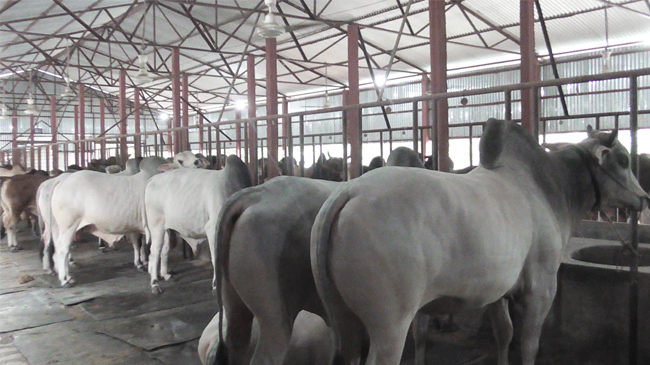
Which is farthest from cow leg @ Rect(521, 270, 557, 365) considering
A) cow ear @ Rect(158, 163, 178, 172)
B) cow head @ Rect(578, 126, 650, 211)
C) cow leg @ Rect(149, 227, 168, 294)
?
cow ear @ Rect(158, 163, 178, 172)

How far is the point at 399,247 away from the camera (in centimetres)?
198

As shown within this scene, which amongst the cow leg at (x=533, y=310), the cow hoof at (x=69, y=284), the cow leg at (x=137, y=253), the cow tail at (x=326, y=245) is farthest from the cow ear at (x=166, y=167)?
the cow leg at (x=533, y=310)

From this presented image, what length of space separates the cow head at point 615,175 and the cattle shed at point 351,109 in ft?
0.60

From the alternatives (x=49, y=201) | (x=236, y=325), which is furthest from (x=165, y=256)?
(x=236, y=325)

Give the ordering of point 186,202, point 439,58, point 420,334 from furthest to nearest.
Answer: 1. point 439,58
2. point 186,202
3. point 420,334

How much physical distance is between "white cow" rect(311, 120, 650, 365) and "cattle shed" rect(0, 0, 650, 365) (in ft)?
1.72

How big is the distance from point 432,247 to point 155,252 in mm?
4637

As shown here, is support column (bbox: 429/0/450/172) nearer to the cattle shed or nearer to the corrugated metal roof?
the cattle shed

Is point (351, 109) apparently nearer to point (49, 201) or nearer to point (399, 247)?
point (399, 247)

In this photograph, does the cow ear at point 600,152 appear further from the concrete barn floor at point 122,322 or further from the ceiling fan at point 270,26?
the ceiling fan at point 270,26

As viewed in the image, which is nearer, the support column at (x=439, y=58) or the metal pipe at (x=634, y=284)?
the metal pipe at (x=634, y=284)

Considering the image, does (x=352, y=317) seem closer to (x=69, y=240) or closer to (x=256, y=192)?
(x=256, y=192)

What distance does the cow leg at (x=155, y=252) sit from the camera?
5844 millimetres

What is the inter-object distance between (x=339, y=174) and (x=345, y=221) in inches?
317
